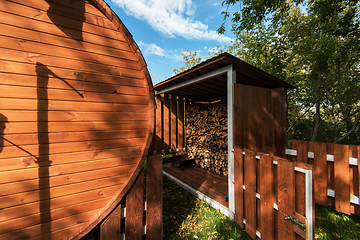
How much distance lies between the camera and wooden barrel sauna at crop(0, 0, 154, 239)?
150 cm

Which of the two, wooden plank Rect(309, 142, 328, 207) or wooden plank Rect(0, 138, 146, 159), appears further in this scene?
wooden plank Rect(309, 142, 328, 207)

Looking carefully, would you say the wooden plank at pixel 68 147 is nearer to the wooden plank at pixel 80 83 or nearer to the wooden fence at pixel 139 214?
the wooden fence at pixel 139 214

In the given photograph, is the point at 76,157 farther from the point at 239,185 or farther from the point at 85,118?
the point at 239,185

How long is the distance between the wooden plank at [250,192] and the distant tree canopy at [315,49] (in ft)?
15.9

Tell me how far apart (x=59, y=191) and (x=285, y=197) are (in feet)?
8.59

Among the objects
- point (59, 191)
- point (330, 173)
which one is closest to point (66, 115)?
point (59, 191)

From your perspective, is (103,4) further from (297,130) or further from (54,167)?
(297,130)

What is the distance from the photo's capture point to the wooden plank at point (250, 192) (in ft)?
7.70

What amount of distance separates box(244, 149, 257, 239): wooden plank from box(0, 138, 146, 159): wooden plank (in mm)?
1710

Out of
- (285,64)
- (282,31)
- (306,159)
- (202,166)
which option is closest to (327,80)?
(285,64)

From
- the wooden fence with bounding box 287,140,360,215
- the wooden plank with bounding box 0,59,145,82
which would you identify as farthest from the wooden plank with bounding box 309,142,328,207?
the wooden plank with bounding box 0,59,145,82

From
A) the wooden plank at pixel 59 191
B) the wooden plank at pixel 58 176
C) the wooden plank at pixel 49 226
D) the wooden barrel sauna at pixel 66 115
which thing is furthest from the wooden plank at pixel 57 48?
the wooden plank at pixel 49 226

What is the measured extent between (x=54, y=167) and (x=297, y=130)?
10.8 meters

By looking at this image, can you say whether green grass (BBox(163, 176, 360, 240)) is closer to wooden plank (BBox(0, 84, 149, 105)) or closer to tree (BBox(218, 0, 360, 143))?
wooden plank (BBox(0, 84, 149, 105))
